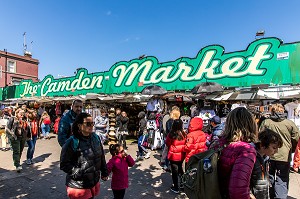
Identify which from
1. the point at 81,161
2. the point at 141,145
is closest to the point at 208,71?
the point at 141,145

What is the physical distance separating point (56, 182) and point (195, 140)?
371 centimetres

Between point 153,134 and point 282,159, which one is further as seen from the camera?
point 153,134

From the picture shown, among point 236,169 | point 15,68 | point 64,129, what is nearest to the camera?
point 236,169

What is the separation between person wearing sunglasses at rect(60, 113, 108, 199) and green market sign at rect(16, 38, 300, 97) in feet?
27.8

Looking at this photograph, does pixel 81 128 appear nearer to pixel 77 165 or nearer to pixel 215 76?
pixel 77 165

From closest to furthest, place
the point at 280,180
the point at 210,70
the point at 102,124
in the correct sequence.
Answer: the point at 280,180 < the point at 102,124 < the point at 210,70

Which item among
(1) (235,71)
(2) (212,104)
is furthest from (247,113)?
(1) (235,71)

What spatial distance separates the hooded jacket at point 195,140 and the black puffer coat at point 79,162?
215cm

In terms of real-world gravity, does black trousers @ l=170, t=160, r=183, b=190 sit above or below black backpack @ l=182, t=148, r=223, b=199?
below

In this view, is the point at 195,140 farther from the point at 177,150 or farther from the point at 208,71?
the point at 208,71

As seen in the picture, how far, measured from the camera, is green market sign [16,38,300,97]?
348 inches

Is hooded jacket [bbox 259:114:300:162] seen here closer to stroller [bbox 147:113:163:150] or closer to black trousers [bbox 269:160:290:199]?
black trousers [bbox 269:160:290:199]

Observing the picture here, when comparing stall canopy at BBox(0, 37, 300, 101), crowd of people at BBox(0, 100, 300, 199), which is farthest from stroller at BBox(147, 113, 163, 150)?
crowd of people at BBox(0, 100, 300, 199)

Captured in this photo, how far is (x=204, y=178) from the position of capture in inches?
71.4
